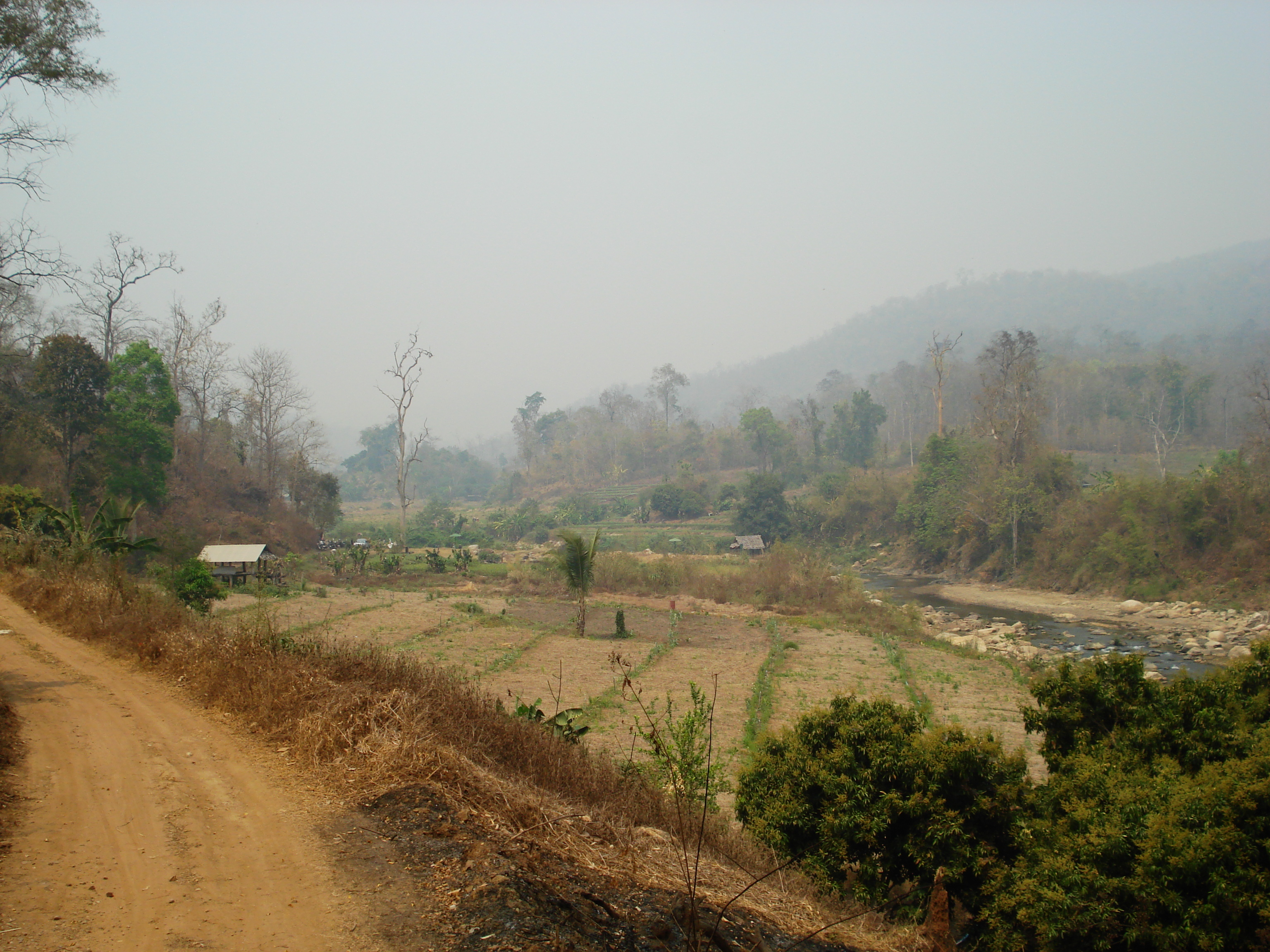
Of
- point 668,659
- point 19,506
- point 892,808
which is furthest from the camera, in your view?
point 668,659

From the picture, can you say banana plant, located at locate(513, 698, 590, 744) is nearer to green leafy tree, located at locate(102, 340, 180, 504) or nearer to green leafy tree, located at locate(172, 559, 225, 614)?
green leafy tree, located at locate(172, 559, 225, 614)

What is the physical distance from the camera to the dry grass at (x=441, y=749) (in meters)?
4.77

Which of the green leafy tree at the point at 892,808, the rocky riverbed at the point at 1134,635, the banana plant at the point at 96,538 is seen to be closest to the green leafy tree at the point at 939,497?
the rocky riverbed at the point at 1134,635

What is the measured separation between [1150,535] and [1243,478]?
422 cm

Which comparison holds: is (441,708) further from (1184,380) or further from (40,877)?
(1184,380)

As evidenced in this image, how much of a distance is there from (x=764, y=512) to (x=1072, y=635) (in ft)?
88.7

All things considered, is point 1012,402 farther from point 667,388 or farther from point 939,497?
point 667,388

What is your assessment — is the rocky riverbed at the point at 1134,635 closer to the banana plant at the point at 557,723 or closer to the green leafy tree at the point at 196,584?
the banana plant at the point at 557,723

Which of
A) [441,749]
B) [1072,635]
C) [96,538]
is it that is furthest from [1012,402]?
[441,749]

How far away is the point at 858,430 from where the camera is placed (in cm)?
7325

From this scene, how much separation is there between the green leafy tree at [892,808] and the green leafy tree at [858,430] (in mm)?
68384

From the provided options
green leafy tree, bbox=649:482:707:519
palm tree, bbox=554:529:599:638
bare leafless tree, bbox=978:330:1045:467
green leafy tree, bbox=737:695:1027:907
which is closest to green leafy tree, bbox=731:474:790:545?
green leafy tree, bbox=649:482:707:519

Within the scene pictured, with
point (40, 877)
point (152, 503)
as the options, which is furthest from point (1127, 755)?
point (152, 503)

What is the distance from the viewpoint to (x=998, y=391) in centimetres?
4375
